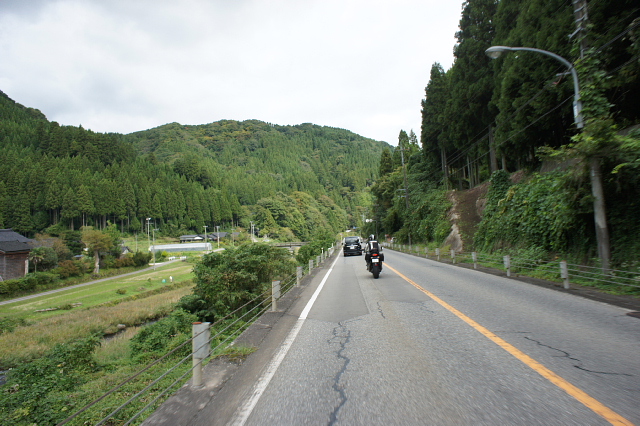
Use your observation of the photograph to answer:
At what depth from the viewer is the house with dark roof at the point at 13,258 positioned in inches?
1550

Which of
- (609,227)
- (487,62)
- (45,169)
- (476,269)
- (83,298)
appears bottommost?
(83,298)

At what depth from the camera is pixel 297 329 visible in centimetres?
630

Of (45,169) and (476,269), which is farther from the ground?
(45,169)

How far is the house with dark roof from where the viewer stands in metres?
39.4

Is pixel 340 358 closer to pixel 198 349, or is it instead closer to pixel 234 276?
pixel 198 349

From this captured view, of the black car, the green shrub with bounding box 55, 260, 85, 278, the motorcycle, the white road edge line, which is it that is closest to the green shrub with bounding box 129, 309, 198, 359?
the white road edge line

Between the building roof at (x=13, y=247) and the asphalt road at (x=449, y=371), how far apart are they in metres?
48.8

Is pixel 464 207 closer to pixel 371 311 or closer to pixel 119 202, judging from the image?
pixel 371 311

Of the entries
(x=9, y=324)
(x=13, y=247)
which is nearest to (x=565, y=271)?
(x=9, y=324)

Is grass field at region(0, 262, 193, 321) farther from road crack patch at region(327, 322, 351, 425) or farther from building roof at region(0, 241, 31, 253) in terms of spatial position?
road crack patch at region(327, 322, 351, 425)

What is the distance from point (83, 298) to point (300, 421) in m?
38.3

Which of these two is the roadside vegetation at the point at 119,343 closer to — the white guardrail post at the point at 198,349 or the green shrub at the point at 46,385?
the green shrub at the point at 46,385

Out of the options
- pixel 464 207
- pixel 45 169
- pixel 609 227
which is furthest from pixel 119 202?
pixel 609 227

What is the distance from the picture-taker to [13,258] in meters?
40.4
